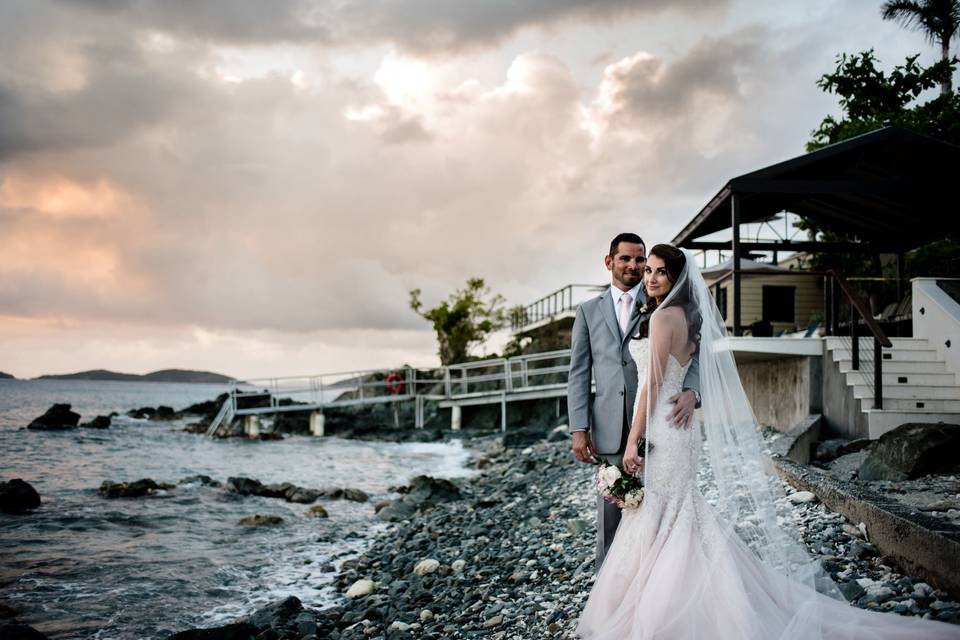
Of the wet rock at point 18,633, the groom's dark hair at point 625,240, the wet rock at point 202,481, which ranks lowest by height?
the wet rock at point 202,481

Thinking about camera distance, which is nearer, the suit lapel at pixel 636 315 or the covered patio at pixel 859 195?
the suit lapel at pixel 636 315

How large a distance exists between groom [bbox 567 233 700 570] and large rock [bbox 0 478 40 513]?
42.4 feet

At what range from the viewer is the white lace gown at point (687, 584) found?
3.36 metres

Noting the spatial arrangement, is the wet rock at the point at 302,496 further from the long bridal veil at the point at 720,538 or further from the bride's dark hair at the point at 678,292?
the bride's dark hair at the point at 678,292

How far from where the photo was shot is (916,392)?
9.23 meters

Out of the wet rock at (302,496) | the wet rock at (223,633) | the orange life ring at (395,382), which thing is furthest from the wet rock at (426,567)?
the orange life ring at (395,382)

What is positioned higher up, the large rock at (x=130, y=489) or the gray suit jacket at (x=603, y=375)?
the gray suit jacket at (x=603, y=375)

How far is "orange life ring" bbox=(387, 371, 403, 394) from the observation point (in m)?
29.7

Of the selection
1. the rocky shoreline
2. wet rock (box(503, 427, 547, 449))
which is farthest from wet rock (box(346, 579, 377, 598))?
wet rock (box(503, 427, 547, 449))

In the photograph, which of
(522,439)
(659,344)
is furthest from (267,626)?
(522,439)

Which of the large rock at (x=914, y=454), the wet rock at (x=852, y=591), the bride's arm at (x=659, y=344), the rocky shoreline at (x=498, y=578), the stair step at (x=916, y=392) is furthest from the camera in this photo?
the stair step at (x=916, y=392)

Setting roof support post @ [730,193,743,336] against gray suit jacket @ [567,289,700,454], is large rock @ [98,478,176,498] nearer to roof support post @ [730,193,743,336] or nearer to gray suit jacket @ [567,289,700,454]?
roof support post @ [730,193,743,336]

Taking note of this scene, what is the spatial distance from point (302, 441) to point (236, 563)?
18.7m

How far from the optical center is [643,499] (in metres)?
3.79
